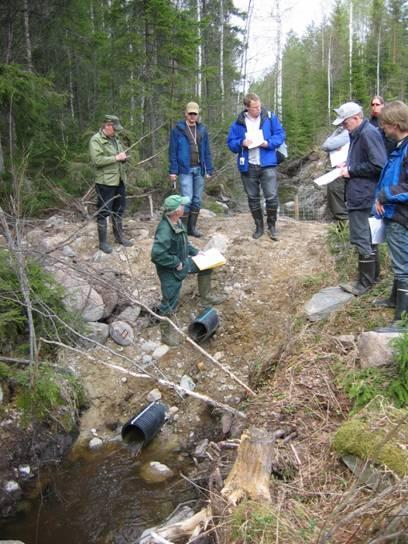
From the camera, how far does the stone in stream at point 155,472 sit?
4.55 metres

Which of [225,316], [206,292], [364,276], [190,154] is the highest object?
[190,154]

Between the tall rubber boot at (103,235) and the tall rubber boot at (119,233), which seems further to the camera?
the tall rubber boot at (119,233)

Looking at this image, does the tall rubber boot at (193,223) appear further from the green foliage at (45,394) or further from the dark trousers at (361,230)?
the green foliage at (45,394)

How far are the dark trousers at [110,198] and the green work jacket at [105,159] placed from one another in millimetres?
123

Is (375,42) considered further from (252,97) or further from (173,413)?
(173,413)

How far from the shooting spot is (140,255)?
301 inches

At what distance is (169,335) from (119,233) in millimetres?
2087

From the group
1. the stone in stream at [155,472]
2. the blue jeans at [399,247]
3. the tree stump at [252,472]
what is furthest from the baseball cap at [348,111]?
the stone in stream at [155,472]

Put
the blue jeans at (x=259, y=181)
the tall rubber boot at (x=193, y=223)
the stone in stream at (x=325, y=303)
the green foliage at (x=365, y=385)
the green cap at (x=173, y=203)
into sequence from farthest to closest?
the tall rubber boot at (x=193, y=223) → the blue jeans at (x=259, y=181) → the green cap at (x=173, y=203) → the stone in stream at (x=325, y=303) → the green foliage at (x=365, y=385)

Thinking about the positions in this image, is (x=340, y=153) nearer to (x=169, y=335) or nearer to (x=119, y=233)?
(x=169, y=335)

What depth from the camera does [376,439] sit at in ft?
10.6

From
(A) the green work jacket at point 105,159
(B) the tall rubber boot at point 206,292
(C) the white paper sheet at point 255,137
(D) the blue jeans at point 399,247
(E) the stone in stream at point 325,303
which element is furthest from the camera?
(C) the white paper sheet at point 255,137

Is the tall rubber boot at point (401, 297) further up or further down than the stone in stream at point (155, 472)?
further up

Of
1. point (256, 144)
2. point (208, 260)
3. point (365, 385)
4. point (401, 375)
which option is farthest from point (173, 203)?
point (401, 375)
